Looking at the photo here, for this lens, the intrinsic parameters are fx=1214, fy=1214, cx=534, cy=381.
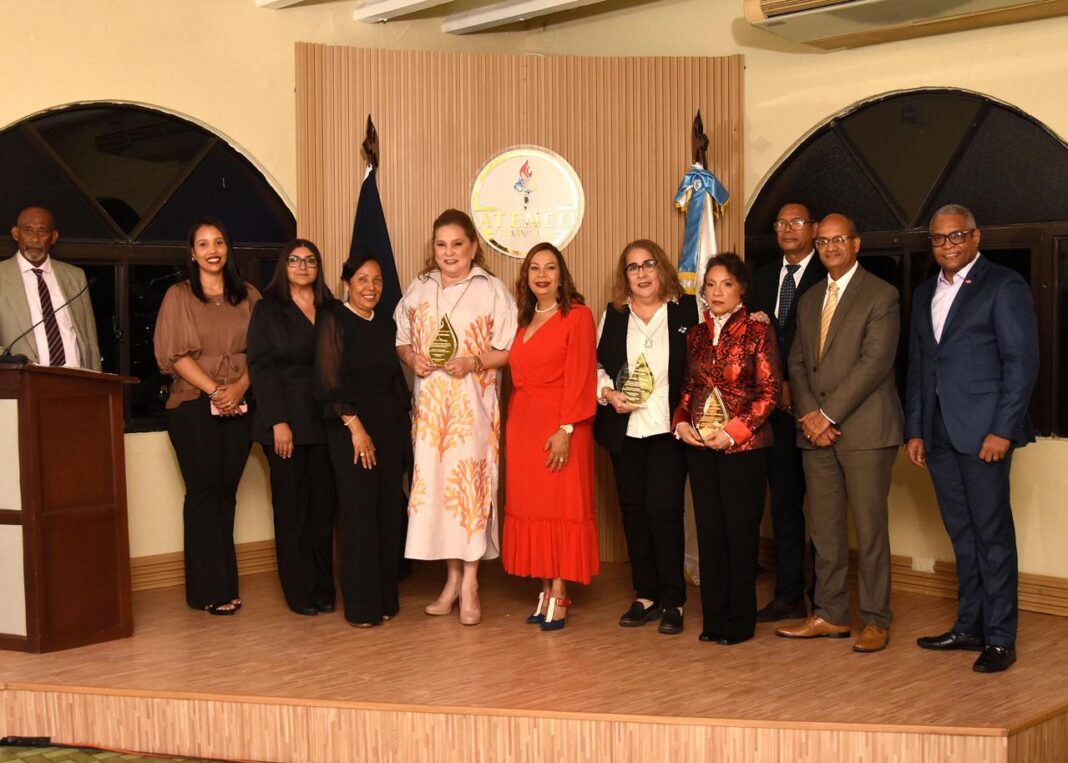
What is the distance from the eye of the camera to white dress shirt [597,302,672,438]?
4.22 m

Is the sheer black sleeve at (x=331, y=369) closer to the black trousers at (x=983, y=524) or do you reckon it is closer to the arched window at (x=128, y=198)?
the arched window at (x=128, y=198)

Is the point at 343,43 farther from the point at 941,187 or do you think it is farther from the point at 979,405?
the point at 979,405

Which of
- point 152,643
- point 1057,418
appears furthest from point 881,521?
point 152,643

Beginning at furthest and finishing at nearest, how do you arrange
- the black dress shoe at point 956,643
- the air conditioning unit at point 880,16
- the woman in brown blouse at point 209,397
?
the woman in brown blouse at point 209,397 → the air conditioning unit at point 880,16 → the black dress shoe at point 956,643

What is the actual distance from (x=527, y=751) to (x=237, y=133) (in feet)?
10.2

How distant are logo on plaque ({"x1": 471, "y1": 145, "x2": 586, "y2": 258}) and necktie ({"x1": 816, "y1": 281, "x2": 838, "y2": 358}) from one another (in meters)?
1.58

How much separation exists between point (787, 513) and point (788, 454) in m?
0.23

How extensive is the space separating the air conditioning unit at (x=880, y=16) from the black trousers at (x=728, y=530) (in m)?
1.71

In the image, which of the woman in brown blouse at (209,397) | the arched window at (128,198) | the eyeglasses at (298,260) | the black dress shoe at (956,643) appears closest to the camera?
the black dress shoe at (956,643)

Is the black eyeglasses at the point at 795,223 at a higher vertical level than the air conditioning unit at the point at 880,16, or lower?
lower

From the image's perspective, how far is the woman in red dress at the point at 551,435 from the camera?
424 cm

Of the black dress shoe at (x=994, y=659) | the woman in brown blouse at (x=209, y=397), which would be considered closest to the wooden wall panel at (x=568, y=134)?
the woman in brown blouse at (x=209, y=397)

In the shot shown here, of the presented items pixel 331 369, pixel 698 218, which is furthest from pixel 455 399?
pixel 698 218

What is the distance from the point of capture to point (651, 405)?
13.9 feet
